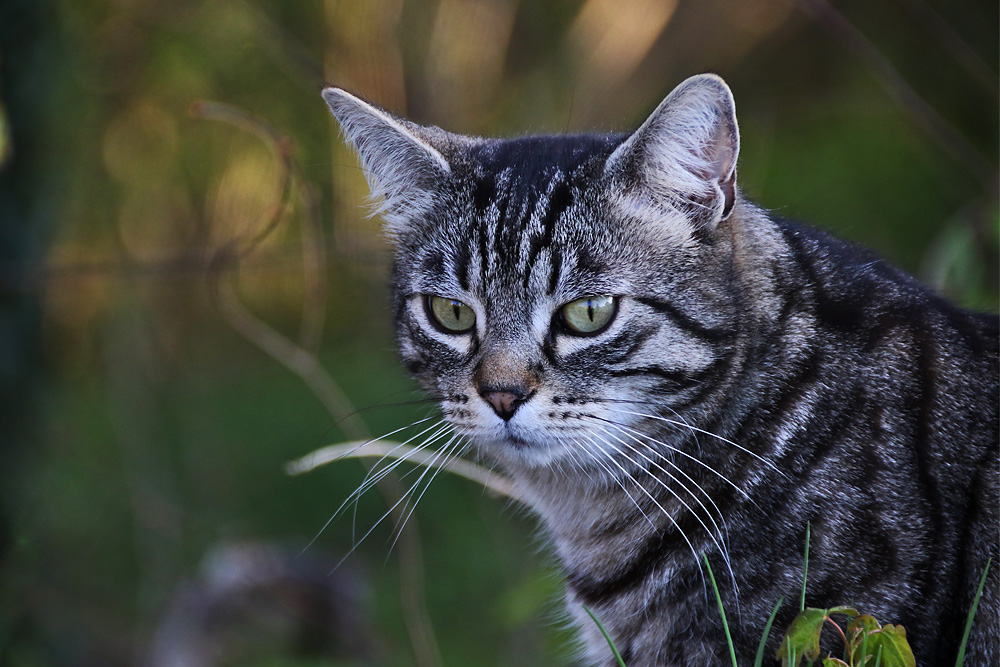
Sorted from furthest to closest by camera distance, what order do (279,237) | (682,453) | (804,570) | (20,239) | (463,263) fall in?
(279,237), (20,239), (463,263), (682,453), (804,570)

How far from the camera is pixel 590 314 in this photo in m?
1.89

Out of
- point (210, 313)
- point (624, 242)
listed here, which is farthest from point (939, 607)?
point (210, 313)

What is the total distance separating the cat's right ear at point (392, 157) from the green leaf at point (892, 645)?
1295mm

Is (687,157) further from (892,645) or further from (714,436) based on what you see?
(892,645)

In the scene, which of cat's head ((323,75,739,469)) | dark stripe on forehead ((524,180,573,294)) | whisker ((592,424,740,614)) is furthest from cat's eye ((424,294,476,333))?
whisker ((592,424,740,614))

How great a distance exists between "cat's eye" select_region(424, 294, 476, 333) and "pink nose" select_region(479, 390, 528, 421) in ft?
0.70

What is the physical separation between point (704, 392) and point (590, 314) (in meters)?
0.27

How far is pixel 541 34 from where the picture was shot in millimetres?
4883

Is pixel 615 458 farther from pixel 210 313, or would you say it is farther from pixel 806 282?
pixel 210 313

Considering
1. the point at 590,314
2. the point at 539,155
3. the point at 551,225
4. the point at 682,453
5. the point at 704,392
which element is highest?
the point at 539,155

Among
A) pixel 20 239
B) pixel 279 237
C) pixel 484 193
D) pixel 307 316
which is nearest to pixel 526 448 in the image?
pixel 484 193

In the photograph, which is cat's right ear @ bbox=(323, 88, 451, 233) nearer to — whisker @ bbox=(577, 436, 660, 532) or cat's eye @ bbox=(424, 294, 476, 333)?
cat's eye @ bbox=(424, 294, 476, 333)

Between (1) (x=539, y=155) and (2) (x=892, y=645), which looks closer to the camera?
(2) (x=892, y=645)

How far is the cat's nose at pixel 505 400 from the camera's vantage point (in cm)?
185
